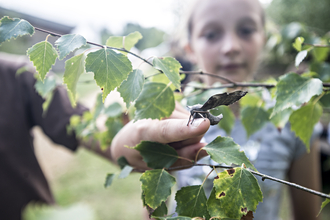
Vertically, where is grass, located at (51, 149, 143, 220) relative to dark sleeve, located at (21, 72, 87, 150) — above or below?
below

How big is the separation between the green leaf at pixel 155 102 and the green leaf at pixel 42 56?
14cm

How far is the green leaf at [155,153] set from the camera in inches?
13.2

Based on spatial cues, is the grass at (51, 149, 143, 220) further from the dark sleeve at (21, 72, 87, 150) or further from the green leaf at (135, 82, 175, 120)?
the green leaf at (135, 82, 175, 120)

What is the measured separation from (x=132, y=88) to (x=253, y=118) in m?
0.33

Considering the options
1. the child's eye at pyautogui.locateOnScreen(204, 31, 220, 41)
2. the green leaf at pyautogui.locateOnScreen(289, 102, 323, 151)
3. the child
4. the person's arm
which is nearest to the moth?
the green leaf at pyautogui.locateOnScreen(289, 102, 323, 151)

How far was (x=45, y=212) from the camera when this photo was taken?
0.29 metres

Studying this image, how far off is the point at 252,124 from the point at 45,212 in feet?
1.42

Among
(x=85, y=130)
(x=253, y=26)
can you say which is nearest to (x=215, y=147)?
(x=85, y=130)

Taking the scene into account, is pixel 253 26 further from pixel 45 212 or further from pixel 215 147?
pixel 45 212

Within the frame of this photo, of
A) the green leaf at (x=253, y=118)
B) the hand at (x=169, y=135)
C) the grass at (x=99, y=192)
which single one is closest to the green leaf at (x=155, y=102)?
the hand at (x=169, y=135)

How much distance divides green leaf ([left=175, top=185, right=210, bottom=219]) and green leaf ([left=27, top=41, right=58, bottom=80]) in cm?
24

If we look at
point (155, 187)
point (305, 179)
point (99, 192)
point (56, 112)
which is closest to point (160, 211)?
point (155, 187)

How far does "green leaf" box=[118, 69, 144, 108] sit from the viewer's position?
11.7 inches

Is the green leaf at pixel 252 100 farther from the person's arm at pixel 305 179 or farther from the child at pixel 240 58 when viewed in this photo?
the person's arm at pixel 305 179
